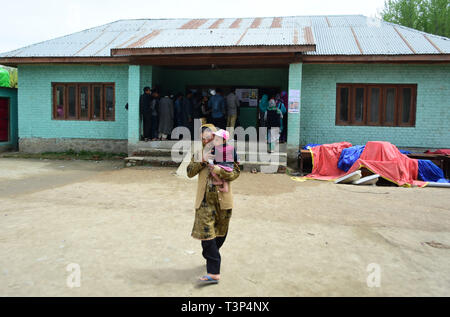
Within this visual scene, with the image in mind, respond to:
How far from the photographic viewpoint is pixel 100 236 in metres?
5.09

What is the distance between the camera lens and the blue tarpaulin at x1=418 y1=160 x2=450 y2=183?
9.88 m

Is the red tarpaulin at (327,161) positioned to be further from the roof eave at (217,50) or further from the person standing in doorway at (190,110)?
the person standing in doorway at (190,110)

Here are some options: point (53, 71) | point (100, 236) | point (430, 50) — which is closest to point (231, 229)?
point (100, 236)

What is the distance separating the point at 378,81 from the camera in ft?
40.3

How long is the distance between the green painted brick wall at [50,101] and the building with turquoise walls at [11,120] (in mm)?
1325

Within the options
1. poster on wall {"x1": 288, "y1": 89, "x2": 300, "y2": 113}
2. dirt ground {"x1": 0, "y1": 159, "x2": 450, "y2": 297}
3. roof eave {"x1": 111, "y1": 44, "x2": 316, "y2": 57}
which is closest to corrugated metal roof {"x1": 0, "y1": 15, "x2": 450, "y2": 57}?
roof eave {"x1": 111, "y1": 44, "x2": 316, "y2": 57}

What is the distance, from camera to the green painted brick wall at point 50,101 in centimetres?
1405

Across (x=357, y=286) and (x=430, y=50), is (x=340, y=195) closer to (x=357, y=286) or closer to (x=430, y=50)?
(x=357, y=286)

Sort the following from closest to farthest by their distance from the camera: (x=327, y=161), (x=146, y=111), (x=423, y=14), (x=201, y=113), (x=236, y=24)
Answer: (x=327, y=161)
(x=146, y=111)
(x=201, y=113)
(x=236, y=24)
(x=423, y=14)

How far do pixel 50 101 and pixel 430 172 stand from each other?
1225 centimetres

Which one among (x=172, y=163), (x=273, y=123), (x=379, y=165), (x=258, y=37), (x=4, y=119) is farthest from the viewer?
(x=4, y=119)

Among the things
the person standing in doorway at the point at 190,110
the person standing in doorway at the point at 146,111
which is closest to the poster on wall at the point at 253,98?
the person standing in doorway at the point at 190,110

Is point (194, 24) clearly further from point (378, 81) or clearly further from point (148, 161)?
point (378, 81)

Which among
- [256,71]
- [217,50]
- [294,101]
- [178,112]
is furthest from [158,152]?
[256,71]
